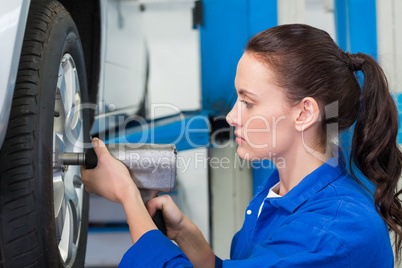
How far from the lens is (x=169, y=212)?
45.8 inches

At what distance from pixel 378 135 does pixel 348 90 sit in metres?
0.13

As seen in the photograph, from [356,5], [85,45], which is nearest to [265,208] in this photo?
[85,45]

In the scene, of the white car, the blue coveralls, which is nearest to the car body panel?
the white car

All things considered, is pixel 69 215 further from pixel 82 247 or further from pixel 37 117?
pixel 37 117

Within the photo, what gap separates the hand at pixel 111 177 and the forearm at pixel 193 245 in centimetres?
23

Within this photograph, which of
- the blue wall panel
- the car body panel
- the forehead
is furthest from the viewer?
the blue wall panel

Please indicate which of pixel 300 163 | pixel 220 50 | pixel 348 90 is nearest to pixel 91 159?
pixel 300 163

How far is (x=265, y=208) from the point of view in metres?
1.09

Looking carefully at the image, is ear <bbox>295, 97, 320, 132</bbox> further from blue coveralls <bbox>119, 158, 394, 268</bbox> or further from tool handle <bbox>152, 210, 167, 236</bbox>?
tool handle <bbox>152, 210, 167, 236</bbox>

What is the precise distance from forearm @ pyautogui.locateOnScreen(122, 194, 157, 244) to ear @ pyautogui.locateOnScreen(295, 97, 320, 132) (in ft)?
1.27

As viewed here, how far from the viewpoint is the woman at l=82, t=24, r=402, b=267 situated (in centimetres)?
94

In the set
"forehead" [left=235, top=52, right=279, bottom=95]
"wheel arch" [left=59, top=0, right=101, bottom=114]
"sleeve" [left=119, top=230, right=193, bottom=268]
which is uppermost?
"wheel arch" [left=59, top=0, right=101, bottom=114]

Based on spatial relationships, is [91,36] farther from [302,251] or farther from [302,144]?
[302,251]

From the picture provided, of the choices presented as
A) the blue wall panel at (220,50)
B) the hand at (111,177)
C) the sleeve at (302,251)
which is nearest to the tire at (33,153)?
the hand at (111,177)
